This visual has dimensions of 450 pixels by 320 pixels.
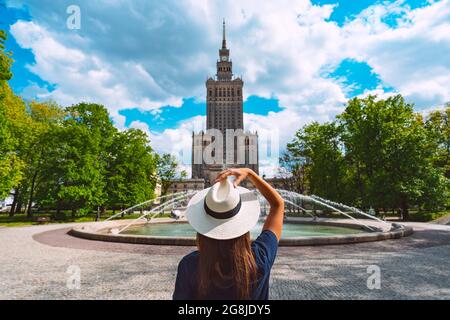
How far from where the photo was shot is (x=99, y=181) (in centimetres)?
3347

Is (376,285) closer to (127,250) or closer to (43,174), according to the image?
(127,250)

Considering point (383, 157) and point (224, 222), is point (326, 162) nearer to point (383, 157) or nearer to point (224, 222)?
point (383, 157)

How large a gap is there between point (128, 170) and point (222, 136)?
389ft

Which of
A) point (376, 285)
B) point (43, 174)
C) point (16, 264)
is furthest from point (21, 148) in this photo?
point (376, 285)

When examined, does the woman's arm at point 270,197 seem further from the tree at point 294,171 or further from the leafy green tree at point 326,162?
the tree at point 294,171

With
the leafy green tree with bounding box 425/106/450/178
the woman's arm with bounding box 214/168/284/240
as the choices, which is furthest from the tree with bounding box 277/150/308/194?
the woman's arm with bounding box 214/168/284/240

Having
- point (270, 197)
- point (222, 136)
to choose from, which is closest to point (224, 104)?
point (222, 136)

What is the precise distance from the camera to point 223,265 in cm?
204

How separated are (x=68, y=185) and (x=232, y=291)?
3359cm

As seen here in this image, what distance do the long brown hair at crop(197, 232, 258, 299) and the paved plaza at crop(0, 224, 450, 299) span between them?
17.7ft

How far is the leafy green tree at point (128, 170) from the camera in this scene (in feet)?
117

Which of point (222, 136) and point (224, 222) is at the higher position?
point (222, 136)

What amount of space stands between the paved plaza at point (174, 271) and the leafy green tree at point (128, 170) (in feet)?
70.4

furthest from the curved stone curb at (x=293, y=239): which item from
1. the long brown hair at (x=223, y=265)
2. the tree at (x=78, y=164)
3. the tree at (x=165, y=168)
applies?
the tree at (x=165, y=168)
